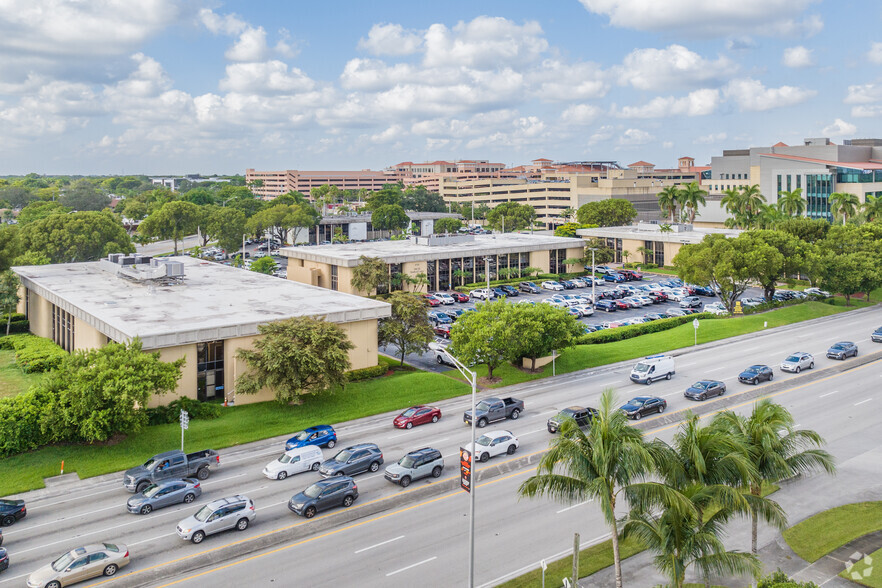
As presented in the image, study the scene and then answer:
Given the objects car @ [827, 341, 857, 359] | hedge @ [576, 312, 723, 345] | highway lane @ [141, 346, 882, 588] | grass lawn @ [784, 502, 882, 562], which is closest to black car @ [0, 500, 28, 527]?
highway lane @ [141, 346, 882, 588]

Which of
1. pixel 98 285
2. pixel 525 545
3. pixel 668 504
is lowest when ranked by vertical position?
pixel 525 545

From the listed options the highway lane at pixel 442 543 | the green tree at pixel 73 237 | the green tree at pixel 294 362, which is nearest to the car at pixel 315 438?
the green tree at pixel 294 362

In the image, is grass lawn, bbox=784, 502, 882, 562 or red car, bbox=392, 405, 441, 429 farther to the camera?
red car, bbox=392, 405, 441, 429

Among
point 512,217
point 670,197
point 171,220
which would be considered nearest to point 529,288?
point 670,197

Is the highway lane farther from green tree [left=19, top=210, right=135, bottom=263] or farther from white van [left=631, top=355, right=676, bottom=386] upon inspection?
green tree [left=19, top=210, right=135, bottom=263]

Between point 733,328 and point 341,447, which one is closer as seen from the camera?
point 341,447

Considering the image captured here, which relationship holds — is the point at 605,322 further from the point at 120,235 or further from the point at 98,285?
the point at 120,235

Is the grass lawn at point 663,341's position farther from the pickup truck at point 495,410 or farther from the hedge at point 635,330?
the pickup truck at point 495,410

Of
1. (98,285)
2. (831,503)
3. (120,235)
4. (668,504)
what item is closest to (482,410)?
(831,503)
